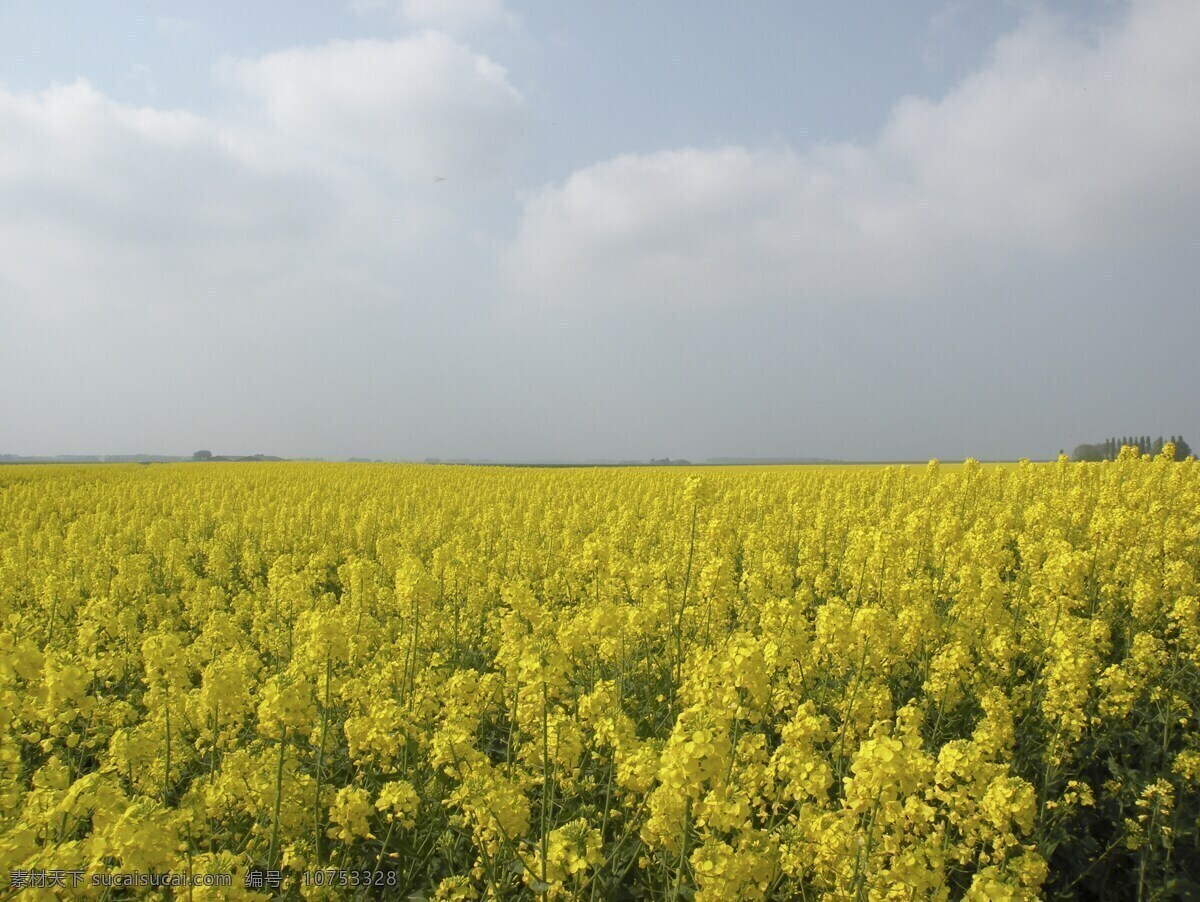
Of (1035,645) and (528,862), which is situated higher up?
(1035,645)

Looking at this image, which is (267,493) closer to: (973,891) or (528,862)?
(528,862)

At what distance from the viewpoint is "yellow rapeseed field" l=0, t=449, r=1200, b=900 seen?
2.78 meters

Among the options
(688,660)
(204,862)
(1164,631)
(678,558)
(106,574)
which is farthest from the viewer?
(106,574)

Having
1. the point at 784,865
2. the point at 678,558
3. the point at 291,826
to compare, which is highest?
the point at 678,558

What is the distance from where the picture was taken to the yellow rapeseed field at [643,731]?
2779mm

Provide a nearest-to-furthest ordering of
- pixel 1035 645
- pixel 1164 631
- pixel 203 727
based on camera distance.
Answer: pixel 203 727
pixel 1035 645
pixel 1164 631

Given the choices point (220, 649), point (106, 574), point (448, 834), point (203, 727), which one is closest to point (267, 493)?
point (106, 574)

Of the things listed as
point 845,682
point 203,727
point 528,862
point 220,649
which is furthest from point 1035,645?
point 220,649

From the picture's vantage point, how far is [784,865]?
2.88 m

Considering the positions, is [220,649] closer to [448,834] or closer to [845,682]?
A: [448,834]

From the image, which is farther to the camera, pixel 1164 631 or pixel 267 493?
pixel 267 493

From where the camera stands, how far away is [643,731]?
4609mm

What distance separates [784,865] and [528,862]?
1.20m

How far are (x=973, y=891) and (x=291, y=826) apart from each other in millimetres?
3308
